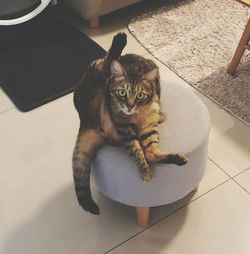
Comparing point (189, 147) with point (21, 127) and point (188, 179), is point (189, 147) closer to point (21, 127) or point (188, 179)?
point (188, 179)

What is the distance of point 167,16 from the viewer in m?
2.78

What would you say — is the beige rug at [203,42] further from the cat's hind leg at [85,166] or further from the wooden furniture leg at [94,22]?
the cat's hind leg at [85,166]

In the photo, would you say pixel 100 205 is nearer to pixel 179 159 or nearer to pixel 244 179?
pixel 179 159

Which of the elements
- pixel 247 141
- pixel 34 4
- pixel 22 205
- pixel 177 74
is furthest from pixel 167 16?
pixel 22 205

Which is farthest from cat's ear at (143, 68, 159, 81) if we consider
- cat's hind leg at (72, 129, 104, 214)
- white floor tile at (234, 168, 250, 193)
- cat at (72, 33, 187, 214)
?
white floor tile at (234, 168, 250, 193)

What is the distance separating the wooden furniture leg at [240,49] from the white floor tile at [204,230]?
2.93ft

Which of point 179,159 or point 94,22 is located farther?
point 94,22

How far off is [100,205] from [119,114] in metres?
0.50

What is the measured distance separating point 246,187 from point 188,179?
1.38 ft

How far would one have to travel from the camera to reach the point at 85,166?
131cm

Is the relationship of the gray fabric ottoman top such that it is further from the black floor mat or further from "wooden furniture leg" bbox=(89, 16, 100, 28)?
"wooden furniture leg" bbox=(89, 16, 100, 28)

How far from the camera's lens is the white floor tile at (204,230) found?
1469mm

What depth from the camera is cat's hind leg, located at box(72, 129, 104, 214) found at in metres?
1.31

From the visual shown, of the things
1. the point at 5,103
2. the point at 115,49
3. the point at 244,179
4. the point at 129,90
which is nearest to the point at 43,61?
the point at 5,103
